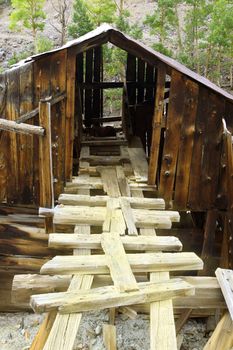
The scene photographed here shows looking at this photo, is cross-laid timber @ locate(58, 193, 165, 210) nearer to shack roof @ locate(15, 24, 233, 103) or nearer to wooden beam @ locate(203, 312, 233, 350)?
shack roof @ locate(15, 24, 233, 103)

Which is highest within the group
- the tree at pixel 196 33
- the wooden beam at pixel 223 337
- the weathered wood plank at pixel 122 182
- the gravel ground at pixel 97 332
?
the tree at pixel 196 33

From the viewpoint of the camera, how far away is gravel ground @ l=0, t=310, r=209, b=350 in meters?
7.20

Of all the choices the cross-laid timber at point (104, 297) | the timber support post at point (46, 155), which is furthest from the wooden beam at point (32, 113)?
the cross-laid timber at point (104, 297)

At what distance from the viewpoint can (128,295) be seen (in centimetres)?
321

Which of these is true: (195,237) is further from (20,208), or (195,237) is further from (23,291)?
(23,291)

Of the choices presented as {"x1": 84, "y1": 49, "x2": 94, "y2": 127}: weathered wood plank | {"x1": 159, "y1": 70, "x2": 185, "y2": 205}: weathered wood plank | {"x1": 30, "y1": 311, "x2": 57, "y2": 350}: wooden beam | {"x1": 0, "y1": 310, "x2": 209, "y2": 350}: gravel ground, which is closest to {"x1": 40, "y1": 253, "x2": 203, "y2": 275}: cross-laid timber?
{"x1": 30, "y1": 311, "x2": 57, "y2": 350}: wooden beam

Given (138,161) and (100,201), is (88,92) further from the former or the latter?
(100,201)

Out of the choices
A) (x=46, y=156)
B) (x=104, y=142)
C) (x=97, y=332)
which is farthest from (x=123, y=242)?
(x=104, y=142)

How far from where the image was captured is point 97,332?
24.3ft

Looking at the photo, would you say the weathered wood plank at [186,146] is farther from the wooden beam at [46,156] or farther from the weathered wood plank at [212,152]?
the wooden beam at [46,156]

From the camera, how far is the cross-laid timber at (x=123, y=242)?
4191 mm

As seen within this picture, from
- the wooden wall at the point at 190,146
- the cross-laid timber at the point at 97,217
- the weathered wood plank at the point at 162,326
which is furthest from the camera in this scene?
the wooden wall at the point at 190,146

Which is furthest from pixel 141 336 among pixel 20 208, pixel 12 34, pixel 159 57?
pixel 12 34

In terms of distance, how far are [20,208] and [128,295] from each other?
15.3 feet
